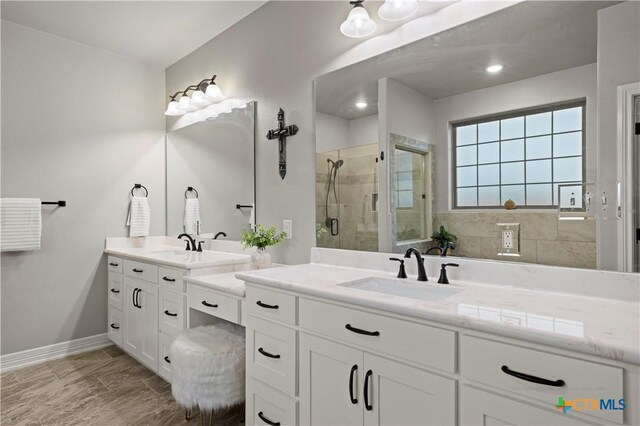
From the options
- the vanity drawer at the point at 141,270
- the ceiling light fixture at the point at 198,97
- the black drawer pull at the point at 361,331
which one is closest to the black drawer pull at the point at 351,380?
the black drawer pull at the point at 361,331

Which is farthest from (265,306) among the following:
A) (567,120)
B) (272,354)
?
(567,120)

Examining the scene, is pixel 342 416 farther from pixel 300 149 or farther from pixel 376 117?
pixel 300 149

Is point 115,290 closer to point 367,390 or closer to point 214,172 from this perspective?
point 214,172

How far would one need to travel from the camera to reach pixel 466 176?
1.62 meters

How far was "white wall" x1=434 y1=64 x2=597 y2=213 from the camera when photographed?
1.30 meters

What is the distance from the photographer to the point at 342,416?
1350 millimetres

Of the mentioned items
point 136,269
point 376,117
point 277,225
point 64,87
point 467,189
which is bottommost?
point 136,269

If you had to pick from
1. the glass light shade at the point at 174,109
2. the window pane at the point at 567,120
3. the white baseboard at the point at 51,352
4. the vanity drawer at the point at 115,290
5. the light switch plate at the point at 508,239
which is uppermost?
the glass light shade at the point at 174,109

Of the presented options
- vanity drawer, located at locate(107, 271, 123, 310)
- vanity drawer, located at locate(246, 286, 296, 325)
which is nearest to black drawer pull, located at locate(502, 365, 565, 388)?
vanity drawer, located at locate(246, 286, 296, 325)

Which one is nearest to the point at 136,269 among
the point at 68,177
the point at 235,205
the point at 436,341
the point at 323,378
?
the point at 235,205

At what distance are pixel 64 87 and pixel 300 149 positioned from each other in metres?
2.40

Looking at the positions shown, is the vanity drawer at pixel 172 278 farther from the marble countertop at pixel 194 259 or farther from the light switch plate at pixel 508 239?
the light switch plate at pixel 508 239

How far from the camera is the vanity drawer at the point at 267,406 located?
154 centimetres

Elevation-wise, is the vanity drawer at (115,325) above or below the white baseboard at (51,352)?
above
